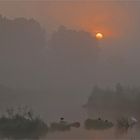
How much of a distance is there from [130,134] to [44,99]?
0.33 meters

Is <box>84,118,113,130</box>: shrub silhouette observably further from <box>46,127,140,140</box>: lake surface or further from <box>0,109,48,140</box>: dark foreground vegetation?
<box>0,109,48,140</box>: dark foreground vegetation

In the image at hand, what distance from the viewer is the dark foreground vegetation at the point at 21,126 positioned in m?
1.12

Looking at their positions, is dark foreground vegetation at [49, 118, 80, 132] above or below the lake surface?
above

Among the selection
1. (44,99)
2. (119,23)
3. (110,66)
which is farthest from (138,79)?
(44,99)

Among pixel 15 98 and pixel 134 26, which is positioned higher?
pixel 134 26

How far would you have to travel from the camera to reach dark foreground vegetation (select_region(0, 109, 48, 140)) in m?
1.12

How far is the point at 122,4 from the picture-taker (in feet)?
3.86

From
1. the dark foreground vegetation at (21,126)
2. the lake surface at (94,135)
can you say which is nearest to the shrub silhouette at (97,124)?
the lake surface at (94,135)

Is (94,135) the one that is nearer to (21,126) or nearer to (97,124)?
(97,124)

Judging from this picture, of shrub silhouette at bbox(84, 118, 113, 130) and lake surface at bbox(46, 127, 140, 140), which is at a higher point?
shrub silhouette at bbox(84, 118, 113, 130)

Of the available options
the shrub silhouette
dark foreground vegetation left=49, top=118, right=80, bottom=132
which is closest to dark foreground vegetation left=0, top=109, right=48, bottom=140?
dark foreground vegetation left=49, top=118, right=80, bottom=132

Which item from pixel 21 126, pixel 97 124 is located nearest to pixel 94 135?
pixel 97 124

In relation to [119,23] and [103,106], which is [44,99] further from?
[119,23]

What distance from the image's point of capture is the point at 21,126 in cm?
112
